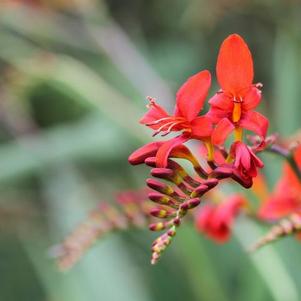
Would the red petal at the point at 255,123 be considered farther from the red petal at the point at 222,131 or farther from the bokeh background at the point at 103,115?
the bokeh background at the point at 103,115

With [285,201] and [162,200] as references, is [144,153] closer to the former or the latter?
[162,200]

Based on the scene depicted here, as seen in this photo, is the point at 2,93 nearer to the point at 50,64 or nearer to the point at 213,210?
the point at 50,64

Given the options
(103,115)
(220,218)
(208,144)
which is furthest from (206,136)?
(103,115)

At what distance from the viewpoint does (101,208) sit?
518mm

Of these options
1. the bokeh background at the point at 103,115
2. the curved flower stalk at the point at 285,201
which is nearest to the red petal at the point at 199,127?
the curved flower stalk at the point at 285,201

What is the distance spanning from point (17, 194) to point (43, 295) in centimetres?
17

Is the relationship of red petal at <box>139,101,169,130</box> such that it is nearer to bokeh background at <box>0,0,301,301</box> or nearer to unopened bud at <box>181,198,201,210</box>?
unopened bud at <box>181,198,201,210</box>

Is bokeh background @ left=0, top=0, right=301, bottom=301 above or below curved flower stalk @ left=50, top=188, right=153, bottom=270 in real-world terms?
above

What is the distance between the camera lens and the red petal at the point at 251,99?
13.7 inches

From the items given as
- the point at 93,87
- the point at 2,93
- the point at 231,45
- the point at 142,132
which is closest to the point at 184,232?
the point at 142,132

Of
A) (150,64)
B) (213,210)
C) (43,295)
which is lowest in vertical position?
(213,210)

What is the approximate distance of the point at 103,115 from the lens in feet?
3.64

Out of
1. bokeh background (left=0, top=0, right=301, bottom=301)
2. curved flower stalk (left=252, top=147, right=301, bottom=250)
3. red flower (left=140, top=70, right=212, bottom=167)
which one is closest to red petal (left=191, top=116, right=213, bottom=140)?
red flower (left=140, top=70, right=212, bottom=167)

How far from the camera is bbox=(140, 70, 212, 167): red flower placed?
33 centimetres
